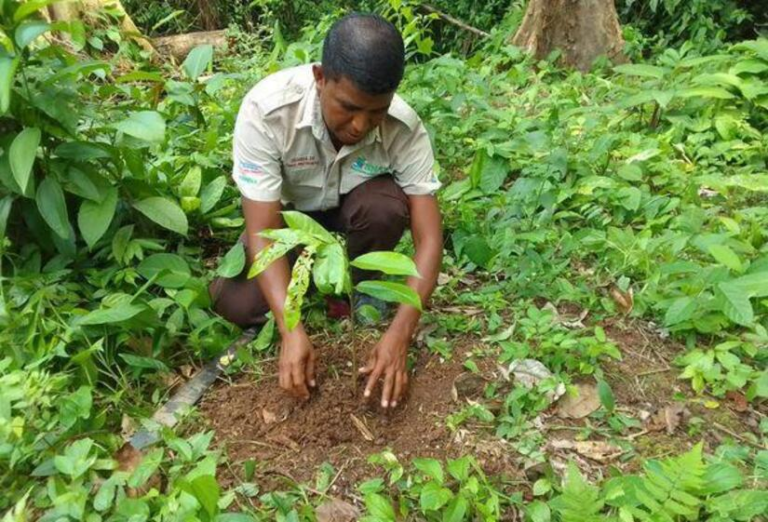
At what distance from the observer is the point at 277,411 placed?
73.7 inches

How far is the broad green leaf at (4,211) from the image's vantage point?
6.44ft

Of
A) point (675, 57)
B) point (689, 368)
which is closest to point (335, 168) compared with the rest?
point (689, 368)

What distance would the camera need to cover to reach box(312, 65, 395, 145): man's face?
1.66 metres

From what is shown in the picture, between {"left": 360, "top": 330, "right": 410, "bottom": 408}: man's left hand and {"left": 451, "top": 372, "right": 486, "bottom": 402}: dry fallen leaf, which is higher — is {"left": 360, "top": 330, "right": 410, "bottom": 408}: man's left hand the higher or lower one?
the higher one

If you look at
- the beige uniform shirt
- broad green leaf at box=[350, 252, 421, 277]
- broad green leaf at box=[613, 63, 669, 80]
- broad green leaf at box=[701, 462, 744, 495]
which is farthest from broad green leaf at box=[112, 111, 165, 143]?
broad green leaf at box=[613, 63, 669, 80]

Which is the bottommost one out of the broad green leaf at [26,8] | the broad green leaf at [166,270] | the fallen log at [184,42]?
the fallen log at [184,42]

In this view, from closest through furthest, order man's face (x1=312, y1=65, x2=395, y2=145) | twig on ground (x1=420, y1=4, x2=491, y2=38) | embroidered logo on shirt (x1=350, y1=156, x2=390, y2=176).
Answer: man's face (x1=312, y1=65, x2=395, y2=145) < embroidered logo on shirt (x1=350, y1=156, x2=390, y2=176) < twig on ground (x1=420, y1=4, x2=491, y2=38)

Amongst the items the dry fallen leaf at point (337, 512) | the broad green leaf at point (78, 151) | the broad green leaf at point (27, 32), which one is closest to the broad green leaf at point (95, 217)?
the broad green leaf at point (78, 151)

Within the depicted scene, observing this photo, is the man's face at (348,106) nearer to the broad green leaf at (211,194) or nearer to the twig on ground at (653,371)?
the broad green leaf at (211,194)

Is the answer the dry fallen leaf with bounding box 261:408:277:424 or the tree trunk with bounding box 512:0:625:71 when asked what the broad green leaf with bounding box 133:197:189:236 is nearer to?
the dry fallen leaf with bounding box 261:408:277:424

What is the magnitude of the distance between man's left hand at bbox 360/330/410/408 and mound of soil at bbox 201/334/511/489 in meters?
0.07

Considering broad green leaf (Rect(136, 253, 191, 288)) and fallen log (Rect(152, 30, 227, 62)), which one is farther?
fallen log (Rect(152, 30, 227, 62))

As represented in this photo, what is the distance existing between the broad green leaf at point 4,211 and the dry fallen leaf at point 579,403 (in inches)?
68.7

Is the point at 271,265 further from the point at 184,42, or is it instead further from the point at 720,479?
the point at 184,42
